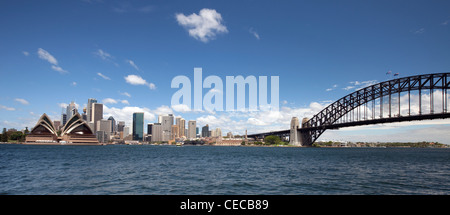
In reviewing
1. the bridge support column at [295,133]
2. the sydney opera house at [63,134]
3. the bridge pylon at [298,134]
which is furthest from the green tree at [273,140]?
the sydney opera house at [63,134]

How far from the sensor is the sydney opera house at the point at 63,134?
491 ft

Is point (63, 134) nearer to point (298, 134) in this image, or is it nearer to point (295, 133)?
point (295, 133)

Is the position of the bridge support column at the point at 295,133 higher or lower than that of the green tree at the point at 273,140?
higher

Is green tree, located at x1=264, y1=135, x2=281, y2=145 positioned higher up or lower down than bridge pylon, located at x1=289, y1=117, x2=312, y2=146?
lower down

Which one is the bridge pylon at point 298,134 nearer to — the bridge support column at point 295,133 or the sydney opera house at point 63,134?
the bridge support column at point 295,133

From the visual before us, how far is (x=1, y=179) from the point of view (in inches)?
792

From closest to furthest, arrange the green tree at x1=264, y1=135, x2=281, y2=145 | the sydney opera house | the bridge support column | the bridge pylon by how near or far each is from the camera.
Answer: the bridge pylon
the bridge support column
the sydney opera house
the green tree at x1=264, y1=135, x2=281, y2=145

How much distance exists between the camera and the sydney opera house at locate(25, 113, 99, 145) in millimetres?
149625

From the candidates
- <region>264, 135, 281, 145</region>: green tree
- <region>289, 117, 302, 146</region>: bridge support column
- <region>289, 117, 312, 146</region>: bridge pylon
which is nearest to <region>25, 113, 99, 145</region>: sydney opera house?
<region>264, 135, 281, 145</region>: green tree

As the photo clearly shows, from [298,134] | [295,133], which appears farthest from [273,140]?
[295,133]

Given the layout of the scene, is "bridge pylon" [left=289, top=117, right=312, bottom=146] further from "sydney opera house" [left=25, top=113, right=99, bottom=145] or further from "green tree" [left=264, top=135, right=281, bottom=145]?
"sydney opera house" [left=25, top=113, right=99, bottom=145]

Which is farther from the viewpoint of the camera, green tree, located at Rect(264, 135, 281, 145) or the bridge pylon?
green tree, located at Rect(264, 135, 281, 145)
